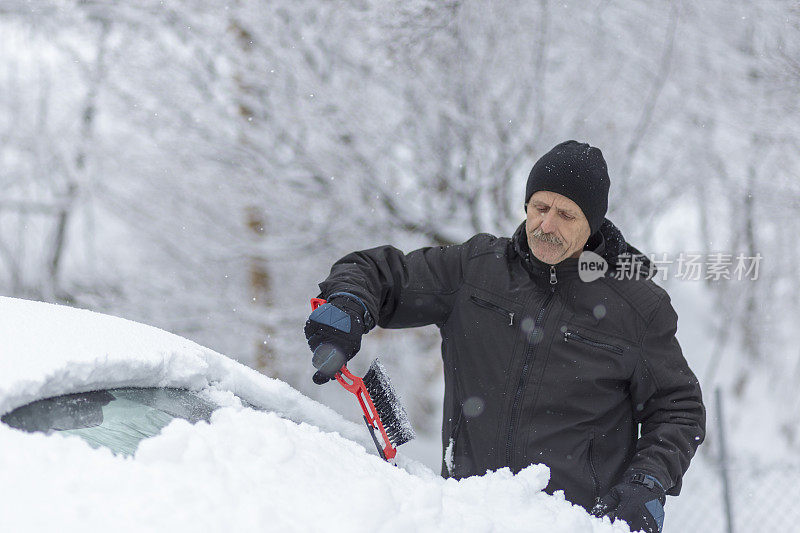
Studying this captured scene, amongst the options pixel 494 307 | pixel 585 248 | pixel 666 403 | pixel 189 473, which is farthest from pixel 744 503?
pixel 189 473

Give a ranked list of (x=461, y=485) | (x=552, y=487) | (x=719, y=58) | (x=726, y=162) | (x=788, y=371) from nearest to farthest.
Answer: (x=461, y=485)
(x=552, y=487)
(x=719, y=58)
(x=726, y=162)
(x=788, y=371)

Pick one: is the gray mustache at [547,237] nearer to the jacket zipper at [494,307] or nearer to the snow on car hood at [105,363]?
the jacket zipper at [494,307]

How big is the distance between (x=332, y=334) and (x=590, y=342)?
80cm

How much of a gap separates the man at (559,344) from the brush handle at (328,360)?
19cm

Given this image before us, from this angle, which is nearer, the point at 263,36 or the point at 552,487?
the point at 552,487

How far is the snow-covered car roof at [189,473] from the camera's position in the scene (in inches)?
38.0

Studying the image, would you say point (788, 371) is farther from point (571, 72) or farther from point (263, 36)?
point (263, 36)

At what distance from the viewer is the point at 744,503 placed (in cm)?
694

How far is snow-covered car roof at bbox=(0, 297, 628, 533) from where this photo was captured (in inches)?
38.0

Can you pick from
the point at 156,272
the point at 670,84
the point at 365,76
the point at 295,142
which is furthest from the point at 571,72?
the point at 156,272

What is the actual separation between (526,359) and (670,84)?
4967 millimetres

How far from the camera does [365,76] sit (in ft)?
20.5

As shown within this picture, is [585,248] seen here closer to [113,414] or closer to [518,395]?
[518,395]

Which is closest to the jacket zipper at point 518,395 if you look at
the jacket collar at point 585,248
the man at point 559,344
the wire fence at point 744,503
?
the man at point 559,344
